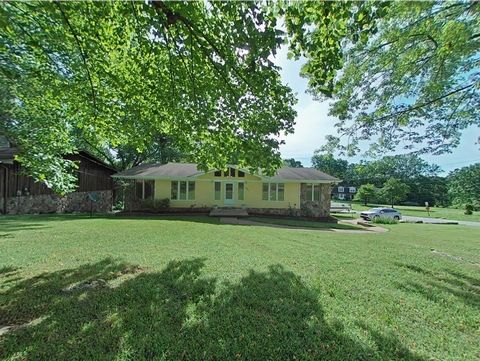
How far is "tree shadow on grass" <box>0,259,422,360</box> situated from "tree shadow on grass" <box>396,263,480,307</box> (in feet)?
7.51

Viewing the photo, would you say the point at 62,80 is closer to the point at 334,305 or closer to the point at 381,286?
the point at 334,305

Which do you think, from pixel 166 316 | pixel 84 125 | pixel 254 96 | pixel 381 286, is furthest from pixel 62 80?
pixel 381 286

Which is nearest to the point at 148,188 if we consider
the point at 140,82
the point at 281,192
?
the point at 281,192

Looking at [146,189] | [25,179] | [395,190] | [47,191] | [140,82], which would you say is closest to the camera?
[140,82]

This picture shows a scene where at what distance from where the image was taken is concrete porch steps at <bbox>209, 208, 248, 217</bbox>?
1848 centimetres

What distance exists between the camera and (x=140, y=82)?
5746 mm

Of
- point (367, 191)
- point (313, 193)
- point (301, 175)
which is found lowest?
point (313, 193)

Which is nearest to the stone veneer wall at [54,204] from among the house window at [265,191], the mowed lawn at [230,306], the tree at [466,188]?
the mowed lawn at [230,306]

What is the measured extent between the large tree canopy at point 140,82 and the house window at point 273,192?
14864 millimetres

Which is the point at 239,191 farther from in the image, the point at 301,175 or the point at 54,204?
the point at 54,204

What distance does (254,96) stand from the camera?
5.19 metres

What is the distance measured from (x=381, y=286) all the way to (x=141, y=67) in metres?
6.81

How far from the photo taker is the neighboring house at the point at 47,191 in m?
15.2

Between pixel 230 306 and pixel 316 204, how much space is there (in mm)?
18197
